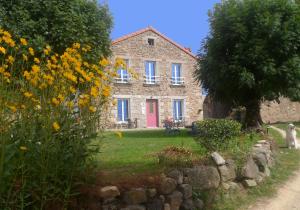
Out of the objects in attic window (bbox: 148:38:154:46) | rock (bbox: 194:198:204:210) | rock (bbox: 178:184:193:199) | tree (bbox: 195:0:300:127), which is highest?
attic window (bbox: 148:38:154:46)

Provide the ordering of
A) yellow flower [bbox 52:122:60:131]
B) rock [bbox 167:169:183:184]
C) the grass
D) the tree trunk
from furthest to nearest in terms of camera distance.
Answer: the tree trunk
the grass
rock [bbox 167:169:183:184]
yellow flower [bbox 52:122:60:131]

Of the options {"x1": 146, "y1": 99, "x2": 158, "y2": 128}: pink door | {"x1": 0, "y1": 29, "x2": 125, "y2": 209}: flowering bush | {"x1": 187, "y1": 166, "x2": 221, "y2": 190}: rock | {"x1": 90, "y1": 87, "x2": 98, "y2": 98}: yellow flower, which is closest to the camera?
{"x1": 0, "y1": 29, "x2": 125, "y2": 209}: flowering bush

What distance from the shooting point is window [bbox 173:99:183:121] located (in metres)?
34.6

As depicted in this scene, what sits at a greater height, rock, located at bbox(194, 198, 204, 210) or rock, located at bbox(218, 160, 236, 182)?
rock, located at bbox(218, 160, 236, 182)

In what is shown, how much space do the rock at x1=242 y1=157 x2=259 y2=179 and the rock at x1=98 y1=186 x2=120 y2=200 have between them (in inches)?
145

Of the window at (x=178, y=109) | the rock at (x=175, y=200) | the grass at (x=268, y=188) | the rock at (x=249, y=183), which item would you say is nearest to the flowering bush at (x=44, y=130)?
the rock at (x=175, y=200)

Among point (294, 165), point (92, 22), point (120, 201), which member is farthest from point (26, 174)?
point (92, 22)

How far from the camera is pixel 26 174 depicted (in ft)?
17.0

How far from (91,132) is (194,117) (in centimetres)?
3022

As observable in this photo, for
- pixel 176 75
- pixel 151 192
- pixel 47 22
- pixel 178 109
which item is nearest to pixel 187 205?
pixel 151 192

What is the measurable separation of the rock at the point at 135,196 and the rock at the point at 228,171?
235 cm

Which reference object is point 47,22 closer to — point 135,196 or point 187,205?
point 187,205

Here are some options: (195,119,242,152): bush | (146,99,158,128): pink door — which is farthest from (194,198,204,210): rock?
(146,99,158,128): pink door

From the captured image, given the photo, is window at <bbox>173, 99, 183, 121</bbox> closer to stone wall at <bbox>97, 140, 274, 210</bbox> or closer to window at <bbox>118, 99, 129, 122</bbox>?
window at <bbox>118, 99, 129, 122</bbox>
